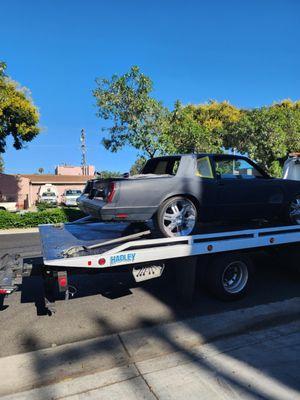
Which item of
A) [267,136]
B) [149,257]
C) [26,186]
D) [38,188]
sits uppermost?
[267,136]

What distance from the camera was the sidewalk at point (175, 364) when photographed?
11.5ft

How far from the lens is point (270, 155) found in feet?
85.3

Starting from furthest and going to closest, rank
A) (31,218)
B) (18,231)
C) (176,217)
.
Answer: (31,218) → (18,231) → (176,217)

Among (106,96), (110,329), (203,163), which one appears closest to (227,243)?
(203,163)

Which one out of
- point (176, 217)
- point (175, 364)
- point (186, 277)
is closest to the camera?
point (175, 364)

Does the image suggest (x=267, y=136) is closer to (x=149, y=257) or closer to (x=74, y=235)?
(x=74, y=235)

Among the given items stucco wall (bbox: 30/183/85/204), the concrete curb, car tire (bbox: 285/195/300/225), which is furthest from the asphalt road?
stucco wall (bbox: 30/183/85/204)

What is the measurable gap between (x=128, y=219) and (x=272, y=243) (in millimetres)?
2355

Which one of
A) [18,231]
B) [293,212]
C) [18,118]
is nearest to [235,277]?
[293,212]

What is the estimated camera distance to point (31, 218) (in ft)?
59.3

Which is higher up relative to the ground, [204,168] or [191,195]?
[204,168]

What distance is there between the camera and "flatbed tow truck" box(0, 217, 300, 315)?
15.6 ft

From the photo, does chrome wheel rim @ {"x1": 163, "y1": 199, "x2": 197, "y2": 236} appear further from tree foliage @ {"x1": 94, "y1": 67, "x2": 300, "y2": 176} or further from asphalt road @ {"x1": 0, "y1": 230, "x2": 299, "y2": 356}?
tree foliage @ {"x1": 94, "y1": 67, "x2": 300, "y2": 176}

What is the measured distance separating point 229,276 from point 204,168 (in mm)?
1707
